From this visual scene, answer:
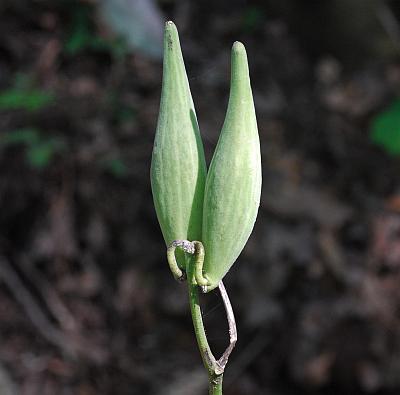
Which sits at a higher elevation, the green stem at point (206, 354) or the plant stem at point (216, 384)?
the green stem at point (206, 354)

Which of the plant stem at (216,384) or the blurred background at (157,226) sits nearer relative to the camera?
the plant stem at (216,384)

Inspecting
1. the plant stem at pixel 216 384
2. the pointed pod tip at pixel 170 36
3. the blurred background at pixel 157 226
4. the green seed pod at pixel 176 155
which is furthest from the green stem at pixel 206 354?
the blurred background at pixel 157 226

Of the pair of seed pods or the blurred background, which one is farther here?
the blurred background

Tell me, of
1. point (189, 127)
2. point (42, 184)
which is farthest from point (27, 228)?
point (189, 127)

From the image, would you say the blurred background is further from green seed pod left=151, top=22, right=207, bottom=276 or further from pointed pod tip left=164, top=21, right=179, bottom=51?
pointed pod tip left=164, top=21, right=179, bottom=51

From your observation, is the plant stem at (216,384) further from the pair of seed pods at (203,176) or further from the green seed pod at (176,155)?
the green seed pod at (176,155)

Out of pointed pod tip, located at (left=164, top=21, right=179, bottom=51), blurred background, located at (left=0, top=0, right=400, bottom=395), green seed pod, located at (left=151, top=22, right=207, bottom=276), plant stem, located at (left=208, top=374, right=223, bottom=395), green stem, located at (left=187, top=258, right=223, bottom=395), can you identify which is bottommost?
blurred background, located at (left=0, top=0, right=400, bottom=395)

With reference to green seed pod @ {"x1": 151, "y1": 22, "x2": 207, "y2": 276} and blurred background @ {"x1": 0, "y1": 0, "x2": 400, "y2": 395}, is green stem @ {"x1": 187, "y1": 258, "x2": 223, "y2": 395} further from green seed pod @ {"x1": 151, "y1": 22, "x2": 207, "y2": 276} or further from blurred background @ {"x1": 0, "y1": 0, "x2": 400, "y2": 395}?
blurred background @ {"x1": 0, "y1": 0, "x2": 400, "y2": 395}

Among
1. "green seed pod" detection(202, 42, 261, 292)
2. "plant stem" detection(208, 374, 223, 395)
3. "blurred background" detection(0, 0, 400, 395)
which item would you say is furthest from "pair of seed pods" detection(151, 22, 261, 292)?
"blurred background" detection(0, 0, 400, 395)

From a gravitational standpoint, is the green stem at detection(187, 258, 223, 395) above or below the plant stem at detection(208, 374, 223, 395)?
above
